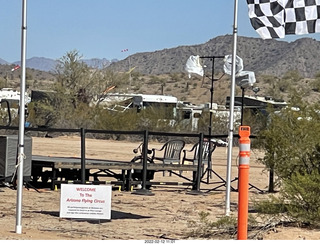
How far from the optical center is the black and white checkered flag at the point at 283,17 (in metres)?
11.5

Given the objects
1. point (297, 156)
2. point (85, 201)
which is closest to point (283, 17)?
point (297, 156)

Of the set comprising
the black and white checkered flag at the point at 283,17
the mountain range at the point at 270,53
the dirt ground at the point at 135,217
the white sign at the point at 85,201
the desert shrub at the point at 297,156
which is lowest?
the dirt ground at the point at 135,217

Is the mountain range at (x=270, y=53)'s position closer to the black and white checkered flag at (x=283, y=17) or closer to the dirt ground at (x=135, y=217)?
the dirt ground at (x=135, y=217)

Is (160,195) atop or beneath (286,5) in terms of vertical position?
beneath

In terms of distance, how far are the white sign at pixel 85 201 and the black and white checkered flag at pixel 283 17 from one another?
360 cm

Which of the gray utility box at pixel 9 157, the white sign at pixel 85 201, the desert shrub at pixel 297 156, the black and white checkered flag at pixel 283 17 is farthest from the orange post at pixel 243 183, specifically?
the gray utility box at pixel 9 157

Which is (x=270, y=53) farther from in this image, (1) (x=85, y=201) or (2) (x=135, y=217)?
(1) (x=85, y=201)

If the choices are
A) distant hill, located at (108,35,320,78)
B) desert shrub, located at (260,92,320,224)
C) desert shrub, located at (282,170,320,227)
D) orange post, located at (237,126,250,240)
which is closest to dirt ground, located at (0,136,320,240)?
desert shrub, located at (282,170,320,227)

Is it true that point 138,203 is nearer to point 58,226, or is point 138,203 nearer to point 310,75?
point 58,226

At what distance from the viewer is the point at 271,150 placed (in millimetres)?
12711

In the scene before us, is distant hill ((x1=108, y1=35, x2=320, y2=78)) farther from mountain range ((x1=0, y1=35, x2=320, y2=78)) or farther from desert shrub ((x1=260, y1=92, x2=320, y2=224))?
desert shrub ((x1=260, y1=92, x2=320, y2=224))

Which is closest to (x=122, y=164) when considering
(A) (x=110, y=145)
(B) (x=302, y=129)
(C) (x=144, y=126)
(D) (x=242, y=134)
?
(B) (x=302, y=129)

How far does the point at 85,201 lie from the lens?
1048 cm

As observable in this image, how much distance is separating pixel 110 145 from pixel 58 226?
950 inches
